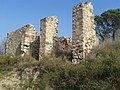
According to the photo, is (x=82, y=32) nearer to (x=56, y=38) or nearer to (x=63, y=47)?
(x=63, y=47)

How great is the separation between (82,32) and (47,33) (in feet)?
10.6

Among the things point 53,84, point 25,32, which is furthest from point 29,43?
point 53,84

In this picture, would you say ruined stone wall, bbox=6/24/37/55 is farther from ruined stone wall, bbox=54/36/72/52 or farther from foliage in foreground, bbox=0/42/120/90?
foliage in foreground, bbox=0/42/120/90

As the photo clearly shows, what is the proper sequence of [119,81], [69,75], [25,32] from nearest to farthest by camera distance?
[119,81], [69,75], [25,32]

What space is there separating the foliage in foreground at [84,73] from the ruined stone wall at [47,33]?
7.04 feet

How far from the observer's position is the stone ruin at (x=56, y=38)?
15594 millimetres

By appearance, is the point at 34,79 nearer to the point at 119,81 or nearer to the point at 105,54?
the point at 105,54

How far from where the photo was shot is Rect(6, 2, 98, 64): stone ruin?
15.6 metres

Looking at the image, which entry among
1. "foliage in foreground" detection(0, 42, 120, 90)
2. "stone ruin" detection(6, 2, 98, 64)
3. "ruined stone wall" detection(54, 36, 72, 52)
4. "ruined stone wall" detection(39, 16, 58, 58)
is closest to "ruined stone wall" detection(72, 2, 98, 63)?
"stone ruin" detection(6, 2, 98, 64)

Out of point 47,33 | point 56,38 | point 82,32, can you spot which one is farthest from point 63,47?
point 82,32

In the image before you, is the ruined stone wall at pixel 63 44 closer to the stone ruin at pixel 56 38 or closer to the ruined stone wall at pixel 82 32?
the stone ruin at pixel 56 38

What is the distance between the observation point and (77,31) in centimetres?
1583

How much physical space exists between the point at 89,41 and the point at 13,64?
4.67 meters

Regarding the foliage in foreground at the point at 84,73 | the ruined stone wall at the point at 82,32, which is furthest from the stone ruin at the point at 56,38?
the foliage in foreground at the point at 84,73
